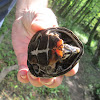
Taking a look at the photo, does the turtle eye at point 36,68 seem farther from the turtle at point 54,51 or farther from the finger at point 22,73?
the finger at point 22,73

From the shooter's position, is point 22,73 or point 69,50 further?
point 22,73

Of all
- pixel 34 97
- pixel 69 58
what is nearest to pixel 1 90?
pixel 34 97

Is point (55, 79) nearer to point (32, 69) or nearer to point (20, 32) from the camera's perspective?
point (32, 69)

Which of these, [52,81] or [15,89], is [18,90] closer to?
[15,89]

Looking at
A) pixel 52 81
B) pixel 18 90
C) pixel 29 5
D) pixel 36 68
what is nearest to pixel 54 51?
pixel 36 68

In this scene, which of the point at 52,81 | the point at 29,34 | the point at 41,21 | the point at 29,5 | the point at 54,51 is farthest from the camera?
the point at 29,34

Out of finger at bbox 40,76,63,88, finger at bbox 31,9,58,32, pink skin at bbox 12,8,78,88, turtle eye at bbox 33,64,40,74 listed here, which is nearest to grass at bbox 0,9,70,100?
pink skin at bbox 12,8,78,88

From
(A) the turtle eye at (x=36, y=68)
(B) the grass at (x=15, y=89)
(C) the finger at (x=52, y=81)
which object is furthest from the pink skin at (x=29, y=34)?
(B) the grass at (x=15, y=89)
